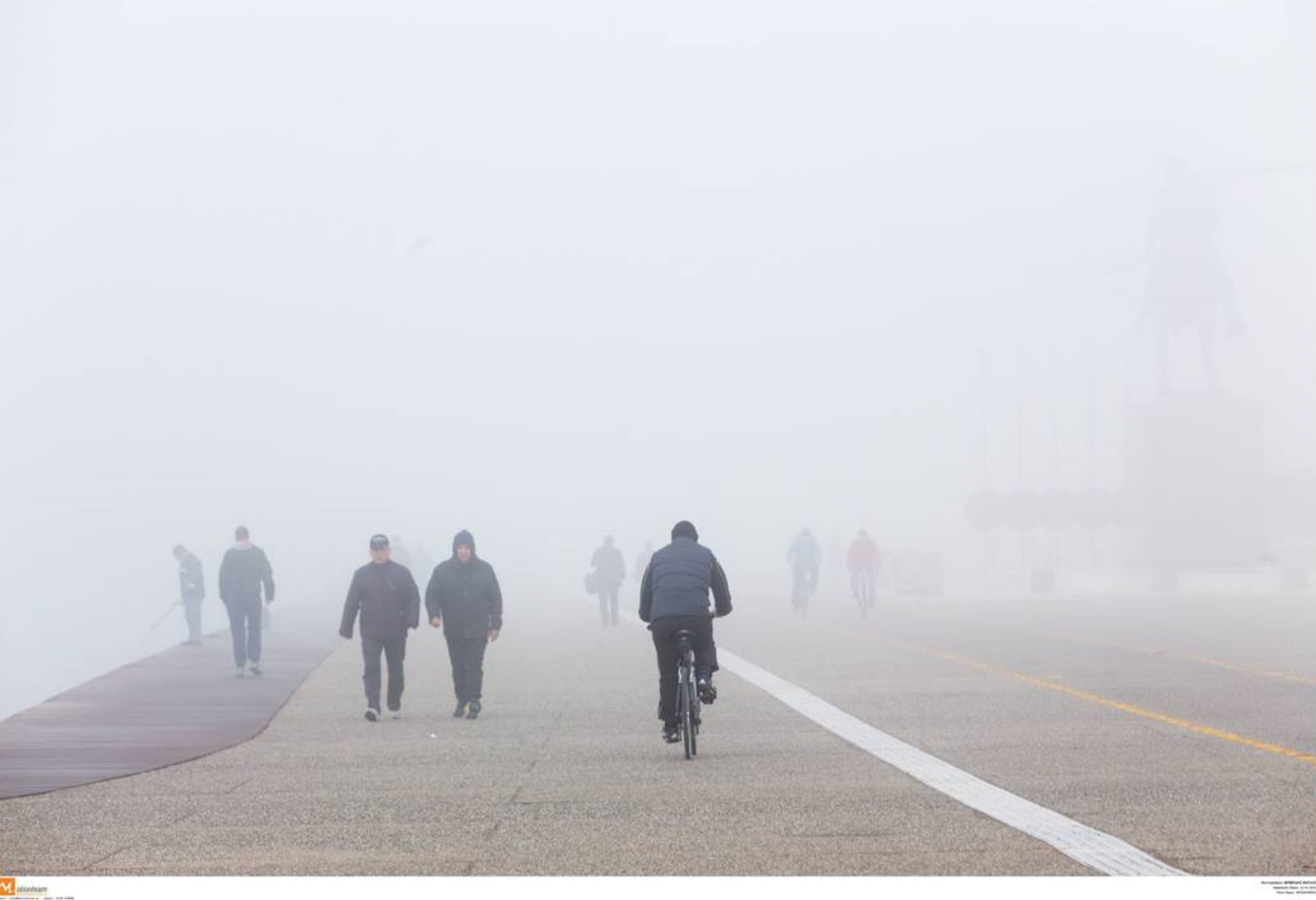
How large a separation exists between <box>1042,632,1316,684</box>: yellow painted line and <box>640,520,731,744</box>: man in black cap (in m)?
8.07

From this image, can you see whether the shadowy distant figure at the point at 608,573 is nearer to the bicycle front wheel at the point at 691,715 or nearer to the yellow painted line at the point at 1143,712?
the yellow painted line at the point at 1143,712

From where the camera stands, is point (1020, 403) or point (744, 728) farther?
point (1020, 403)

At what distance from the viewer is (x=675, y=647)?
55.5 ft

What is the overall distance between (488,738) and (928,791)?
5850 mm

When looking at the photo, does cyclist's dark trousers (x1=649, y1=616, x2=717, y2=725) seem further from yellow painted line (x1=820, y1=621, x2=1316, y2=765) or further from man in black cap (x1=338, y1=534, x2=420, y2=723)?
man in black cap (x1=338, y1=534, x2=420, y2=723)

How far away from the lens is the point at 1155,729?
55.9 feet

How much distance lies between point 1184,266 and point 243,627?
5448 cm

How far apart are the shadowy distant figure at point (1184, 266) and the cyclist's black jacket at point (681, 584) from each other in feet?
195

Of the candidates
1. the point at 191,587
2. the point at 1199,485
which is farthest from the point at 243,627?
the point at 1199,485

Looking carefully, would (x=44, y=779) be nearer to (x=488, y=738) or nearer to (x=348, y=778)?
(x=348, y=778)

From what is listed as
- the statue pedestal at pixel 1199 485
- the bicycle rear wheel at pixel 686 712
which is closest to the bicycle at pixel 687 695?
the bicycle rear wheel at pixel 686 712

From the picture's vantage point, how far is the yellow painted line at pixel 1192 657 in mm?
22844

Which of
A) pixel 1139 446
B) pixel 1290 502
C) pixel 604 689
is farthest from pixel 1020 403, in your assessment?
pixel 604 689
